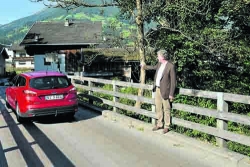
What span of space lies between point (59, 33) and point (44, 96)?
4049 centimetres

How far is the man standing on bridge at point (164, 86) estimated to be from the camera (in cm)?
730

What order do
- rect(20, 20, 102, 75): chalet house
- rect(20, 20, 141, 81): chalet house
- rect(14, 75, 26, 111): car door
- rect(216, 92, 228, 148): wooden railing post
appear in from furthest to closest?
rect(20, 20, 102, 75): chalet house → rect(20, 20, 141, 81): chalet house → rect(14, 75, 26, 111): car door → rect(216, 92, 228, 148): wooden railing post

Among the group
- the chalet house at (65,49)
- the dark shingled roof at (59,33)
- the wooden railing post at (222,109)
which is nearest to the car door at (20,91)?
the wooden railing post at (222,109)

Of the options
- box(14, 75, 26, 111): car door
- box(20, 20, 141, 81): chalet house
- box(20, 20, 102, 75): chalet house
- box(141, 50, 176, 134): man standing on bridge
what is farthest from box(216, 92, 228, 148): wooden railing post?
box(20, 20, 102, 75): chalet house

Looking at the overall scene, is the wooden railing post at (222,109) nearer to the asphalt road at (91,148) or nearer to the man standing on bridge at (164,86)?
the asphalt road at (91,148)

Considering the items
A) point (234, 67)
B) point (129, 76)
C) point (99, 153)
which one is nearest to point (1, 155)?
point (99, 153)

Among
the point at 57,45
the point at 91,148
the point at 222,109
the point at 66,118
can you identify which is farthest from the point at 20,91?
the point at 57,45

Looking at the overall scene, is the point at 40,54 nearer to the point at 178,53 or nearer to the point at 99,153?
the point at 178,53

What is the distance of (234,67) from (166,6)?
5811 mm

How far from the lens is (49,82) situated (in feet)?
32.3

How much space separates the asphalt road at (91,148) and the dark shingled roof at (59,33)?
34707mm

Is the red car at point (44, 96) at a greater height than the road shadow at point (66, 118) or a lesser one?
greater

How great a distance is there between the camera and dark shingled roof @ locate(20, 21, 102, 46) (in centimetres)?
4547

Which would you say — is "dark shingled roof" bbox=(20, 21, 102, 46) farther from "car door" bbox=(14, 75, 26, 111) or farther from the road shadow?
"car door" bbox=(14, 75, 26, 111)
